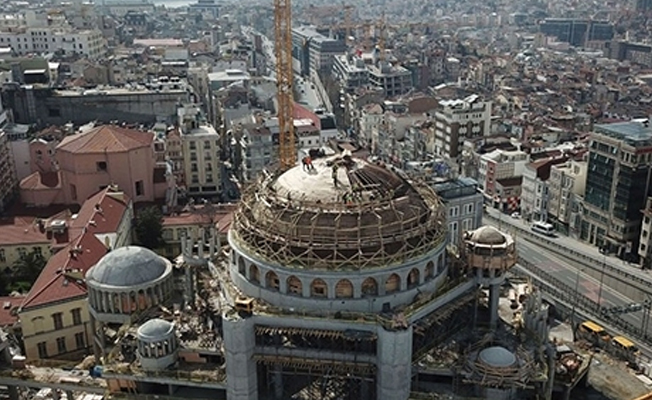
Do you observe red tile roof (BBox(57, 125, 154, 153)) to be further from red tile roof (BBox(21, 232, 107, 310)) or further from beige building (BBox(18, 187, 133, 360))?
red tile roof (BBox(21, 232, 107, 310))

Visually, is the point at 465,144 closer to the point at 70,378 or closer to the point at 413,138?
the point at 413,138

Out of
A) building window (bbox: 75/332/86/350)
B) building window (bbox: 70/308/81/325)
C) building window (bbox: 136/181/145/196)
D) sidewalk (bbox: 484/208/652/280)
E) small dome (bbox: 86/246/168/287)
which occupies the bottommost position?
sidewalk (bbox: 484/208/652/280)

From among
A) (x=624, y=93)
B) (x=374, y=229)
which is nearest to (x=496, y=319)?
(x=374, y=229)

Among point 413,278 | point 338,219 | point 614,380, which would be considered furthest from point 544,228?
point 338,219

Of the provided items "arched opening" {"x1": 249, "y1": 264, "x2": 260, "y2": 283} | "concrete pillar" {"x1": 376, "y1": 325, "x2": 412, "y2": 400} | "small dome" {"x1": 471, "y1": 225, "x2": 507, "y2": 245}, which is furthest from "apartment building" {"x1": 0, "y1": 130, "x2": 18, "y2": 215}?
"small dome" {"x1": 471, "y1": 225, "x2": 507, "y2": 245}

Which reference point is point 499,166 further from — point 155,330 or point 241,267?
point 155,330

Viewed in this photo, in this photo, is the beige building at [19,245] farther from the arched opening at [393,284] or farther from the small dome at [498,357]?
the small dome at [498,357]
